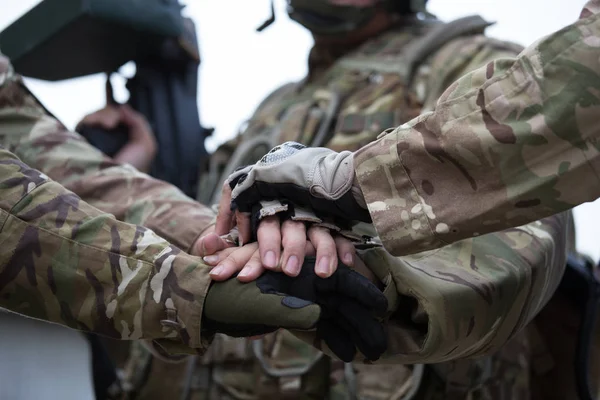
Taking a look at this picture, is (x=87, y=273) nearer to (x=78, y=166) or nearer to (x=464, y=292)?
(x=464, y=292)

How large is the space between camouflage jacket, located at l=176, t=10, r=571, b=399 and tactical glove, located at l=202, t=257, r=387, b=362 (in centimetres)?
9

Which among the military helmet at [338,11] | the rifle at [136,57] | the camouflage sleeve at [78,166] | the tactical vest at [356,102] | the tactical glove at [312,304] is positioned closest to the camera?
the tactical glove at [312,304]

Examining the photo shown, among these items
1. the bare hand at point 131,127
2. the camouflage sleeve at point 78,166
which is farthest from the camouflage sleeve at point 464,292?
the bare hand at point 131,127

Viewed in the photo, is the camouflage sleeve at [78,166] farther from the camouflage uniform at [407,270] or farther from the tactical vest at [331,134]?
the tactical vest at [331,134]

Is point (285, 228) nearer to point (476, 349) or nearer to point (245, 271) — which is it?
point (245, 271)

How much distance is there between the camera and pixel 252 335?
174 centimetres

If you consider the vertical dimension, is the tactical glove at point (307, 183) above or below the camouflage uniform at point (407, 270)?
above

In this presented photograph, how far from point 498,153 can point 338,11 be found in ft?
6.52

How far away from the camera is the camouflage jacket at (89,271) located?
5.66 ft

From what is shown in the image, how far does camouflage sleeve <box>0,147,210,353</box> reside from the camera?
174 cm

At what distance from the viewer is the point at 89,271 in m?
1.77

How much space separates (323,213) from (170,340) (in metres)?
0.41

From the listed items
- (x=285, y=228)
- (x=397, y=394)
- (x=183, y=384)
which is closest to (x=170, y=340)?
(x=285, y=228)

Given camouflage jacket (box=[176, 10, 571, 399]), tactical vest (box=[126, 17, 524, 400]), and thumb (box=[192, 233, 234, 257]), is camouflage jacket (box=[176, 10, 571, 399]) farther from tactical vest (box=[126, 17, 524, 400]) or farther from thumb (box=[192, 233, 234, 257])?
thumb (box=[192, 233, 234, 257])
